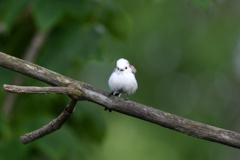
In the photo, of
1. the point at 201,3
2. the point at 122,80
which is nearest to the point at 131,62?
the point at 122,80

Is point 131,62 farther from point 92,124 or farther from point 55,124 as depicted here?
point 55,124

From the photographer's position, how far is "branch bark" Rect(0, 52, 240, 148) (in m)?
3.09

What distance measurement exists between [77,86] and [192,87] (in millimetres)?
7401

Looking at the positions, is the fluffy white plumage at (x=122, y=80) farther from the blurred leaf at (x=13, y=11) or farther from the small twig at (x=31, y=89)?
the blurred leaf at (x=13, y=11)

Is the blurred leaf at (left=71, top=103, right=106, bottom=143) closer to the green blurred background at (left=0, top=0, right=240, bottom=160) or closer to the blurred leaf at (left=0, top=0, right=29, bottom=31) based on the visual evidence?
the green blurred background at (left=0, top=0, right=240, bottom=160)

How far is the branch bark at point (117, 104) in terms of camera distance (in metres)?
3.09

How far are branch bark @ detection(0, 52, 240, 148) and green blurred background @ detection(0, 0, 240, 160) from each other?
95 cm

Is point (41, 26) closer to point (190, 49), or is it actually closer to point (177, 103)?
point (190, 49)

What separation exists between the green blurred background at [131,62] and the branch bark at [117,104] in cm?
95

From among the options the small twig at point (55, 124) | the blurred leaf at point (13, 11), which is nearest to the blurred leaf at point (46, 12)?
the blurred leaf at point (13, 11)

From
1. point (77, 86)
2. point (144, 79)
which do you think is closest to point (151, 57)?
point (144, 79)

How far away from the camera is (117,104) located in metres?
3.19

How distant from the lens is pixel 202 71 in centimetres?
969

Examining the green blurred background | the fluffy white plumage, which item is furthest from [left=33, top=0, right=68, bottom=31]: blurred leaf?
the fluffy white plumage
